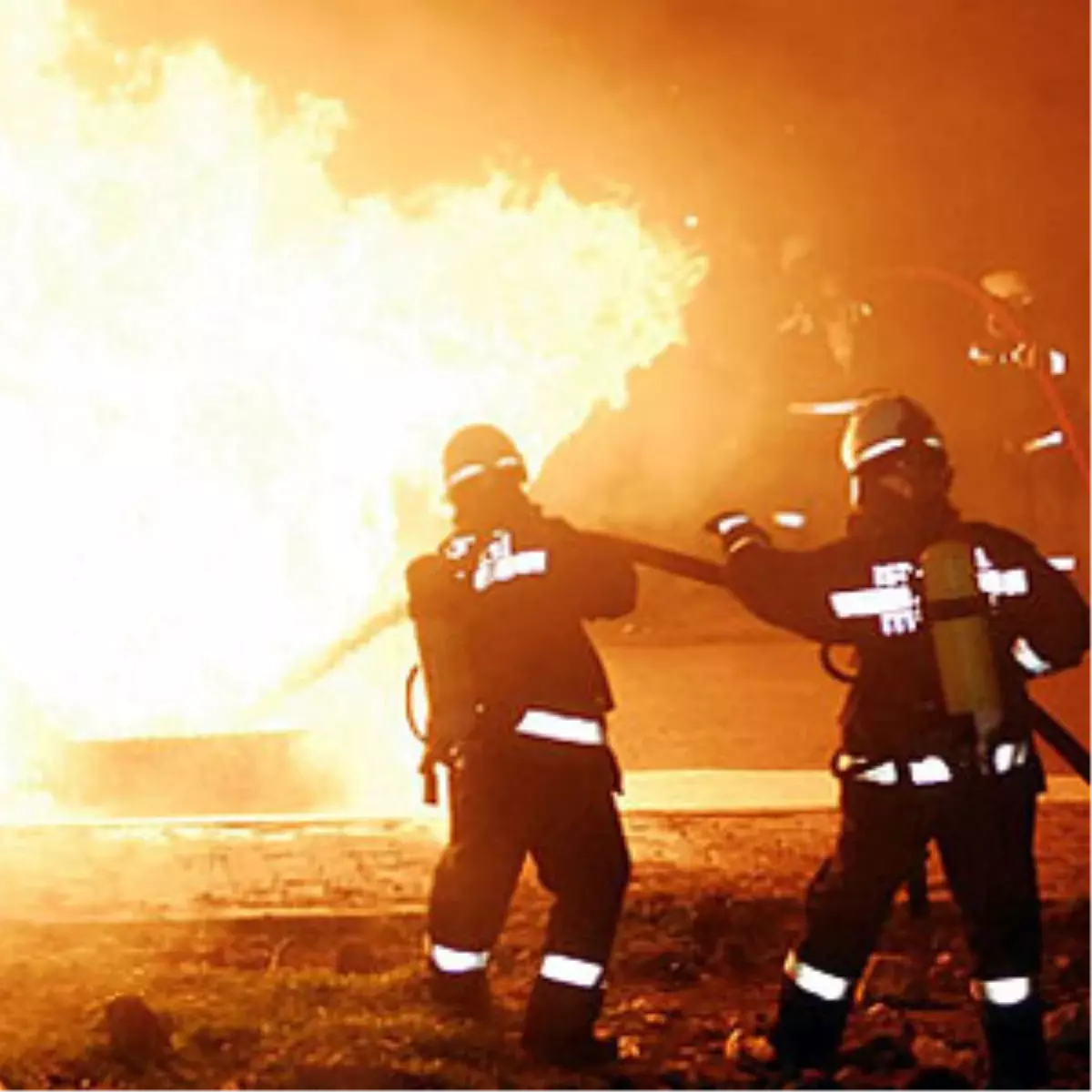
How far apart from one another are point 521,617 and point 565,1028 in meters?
1.31

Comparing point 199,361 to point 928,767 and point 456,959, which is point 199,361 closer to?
point 456,959

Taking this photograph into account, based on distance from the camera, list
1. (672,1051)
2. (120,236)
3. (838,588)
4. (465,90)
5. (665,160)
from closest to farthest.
Result: (838,588) < (672,1051) < (120,236) < (465,90) < (665,160)

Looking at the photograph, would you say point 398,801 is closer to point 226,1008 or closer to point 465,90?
point 226,1008

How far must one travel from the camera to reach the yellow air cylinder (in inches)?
180

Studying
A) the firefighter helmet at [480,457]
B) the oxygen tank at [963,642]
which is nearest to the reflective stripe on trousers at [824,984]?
the oxygen tank at [963,642]

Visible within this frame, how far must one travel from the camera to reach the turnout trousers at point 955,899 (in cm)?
463

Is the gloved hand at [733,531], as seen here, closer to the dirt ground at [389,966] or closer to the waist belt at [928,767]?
the waist belt at [928,767]

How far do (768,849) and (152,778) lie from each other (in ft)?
11.9

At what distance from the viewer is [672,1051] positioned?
206 inches

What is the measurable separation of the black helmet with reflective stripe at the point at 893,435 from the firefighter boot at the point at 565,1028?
1.86 m

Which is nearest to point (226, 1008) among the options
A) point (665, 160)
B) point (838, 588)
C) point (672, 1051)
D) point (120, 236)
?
point (672, 1051)

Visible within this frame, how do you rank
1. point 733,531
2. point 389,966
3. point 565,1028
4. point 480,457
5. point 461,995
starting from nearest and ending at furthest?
point 565,1028
point 733,531
point 461,995
point 480,457
point 389,966

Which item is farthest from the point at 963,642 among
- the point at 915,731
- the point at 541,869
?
the point at 541,869

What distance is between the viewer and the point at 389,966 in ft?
20.1
